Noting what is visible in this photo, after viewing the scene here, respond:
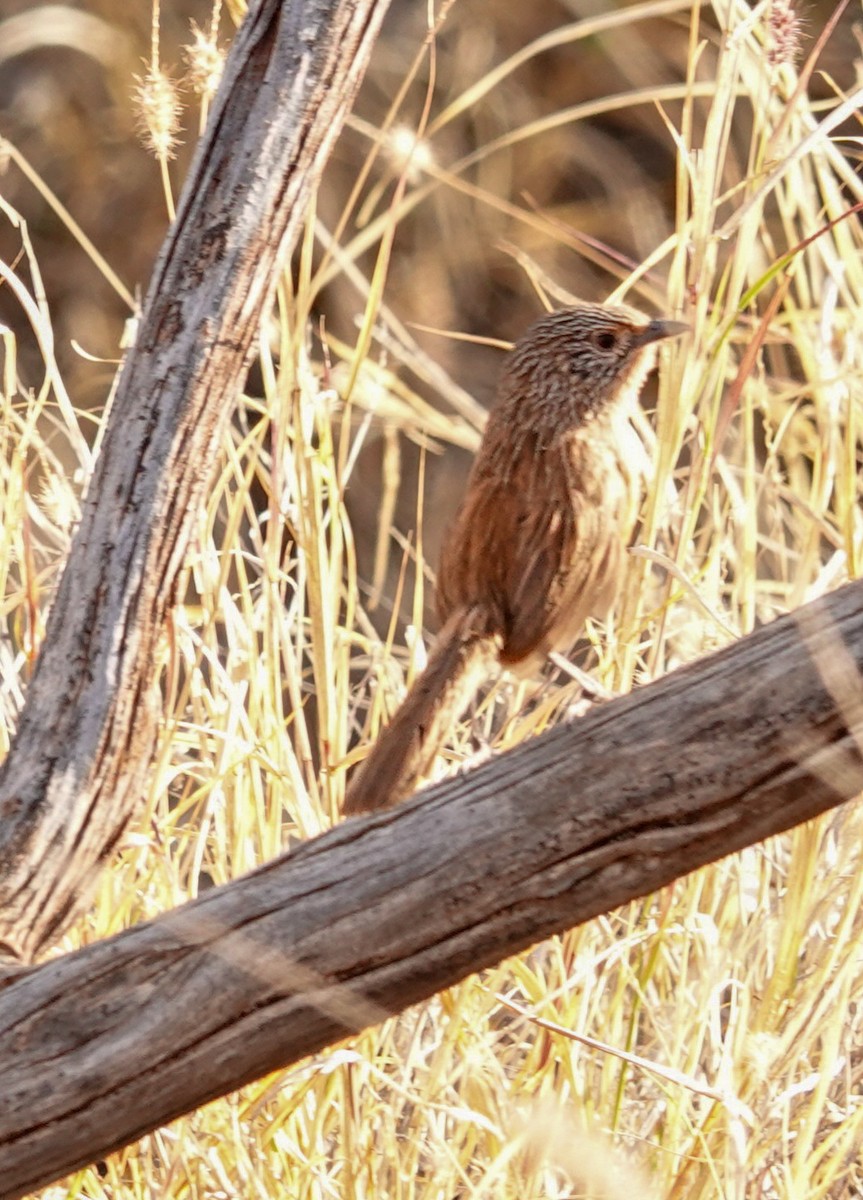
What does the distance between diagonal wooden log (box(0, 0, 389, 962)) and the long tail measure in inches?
11.1

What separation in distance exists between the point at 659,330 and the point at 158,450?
633 millimetres

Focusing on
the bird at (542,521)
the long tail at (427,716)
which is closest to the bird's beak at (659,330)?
the bird at (542,521)

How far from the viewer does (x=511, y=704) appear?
2.73 m

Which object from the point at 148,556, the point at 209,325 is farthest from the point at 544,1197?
the point at 209,325

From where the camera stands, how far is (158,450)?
1.97m

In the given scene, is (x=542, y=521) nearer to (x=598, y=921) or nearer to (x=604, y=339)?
(x=604, y=339)

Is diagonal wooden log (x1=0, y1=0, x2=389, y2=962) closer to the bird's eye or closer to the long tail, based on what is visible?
the long tail

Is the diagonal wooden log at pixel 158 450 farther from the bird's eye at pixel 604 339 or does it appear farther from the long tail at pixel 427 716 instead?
the bird's eye at pixel 604 339

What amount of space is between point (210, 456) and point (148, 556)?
126mm

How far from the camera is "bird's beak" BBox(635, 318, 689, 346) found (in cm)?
218

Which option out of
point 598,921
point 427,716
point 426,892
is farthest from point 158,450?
point 598,921

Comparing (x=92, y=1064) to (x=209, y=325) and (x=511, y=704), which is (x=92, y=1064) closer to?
(x=209, y=325)

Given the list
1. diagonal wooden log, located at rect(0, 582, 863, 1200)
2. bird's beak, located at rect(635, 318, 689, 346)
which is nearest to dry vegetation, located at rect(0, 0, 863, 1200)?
bird's beak, located at rect(635, 318, 689, 346)

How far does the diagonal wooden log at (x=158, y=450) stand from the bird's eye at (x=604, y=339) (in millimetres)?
453
